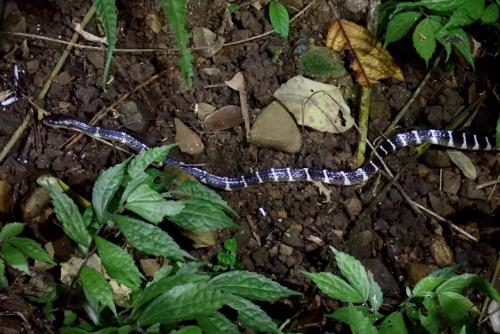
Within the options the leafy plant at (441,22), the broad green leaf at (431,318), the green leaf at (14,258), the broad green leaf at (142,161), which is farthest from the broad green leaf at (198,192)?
the leafy plant at (441,22)

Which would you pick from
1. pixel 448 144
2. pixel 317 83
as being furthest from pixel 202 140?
pixel 448 144

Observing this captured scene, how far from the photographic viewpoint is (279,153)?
402 centimetres

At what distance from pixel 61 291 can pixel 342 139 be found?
8.18 ft

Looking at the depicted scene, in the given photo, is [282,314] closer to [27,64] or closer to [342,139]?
[342,139]

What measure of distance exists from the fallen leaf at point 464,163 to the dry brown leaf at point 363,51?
729 mm

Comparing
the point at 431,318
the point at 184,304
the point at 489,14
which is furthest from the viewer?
the point at 489,14

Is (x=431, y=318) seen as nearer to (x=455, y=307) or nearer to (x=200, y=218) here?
(x=455, y=307)

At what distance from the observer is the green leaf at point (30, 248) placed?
208 cm

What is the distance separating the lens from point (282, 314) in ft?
10.5

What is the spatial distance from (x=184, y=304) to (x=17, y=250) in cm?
78

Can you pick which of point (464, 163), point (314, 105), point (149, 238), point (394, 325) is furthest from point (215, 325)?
point (464, 163)

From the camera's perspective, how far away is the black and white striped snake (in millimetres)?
3767

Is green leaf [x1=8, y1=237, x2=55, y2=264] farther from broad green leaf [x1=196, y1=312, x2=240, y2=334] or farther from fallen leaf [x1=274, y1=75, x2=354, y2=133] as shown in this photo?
fallen leaf [x1=274, y1=75, x2=354, y2=133]

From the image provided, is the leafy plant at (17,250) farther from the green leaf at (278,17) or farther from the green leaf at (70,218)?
the green leaf at (278,17)
